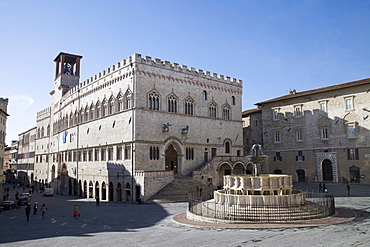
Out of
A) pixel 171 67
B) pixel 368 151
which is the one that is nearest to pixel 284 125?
pixel 368 151

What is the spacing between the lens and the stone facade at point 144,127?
35.3m

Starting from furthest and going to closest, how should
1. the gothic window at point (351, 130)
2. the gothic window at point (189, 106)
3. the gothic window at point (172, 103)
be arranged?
the gothic window at point (351, 130) < the gothic window at point (189, 106) < the gothic window at point (172, 103)

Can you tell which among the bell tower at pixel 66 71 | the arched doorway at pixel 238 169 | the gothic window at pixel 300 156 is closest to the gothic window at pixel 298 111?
the gothic window at pixel 300 156

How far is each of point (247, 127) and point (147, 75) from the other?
86.5ft

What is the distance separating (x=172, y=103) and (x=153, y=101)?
2.79m

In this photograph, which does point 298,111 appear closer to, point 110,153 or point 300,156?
point 300,156

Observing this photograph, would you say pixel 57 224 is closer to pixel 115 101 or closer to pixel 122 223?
pixel 122 223

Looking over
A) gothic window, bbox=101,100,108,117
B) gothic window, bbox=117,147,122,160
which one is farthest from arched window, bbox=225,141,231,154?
gothic window, bbox=101,100,108,117

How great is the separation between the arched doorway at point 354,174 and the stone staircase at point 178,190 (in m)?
19.8

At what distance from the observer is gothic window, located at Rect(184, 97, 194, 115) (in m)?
40.3

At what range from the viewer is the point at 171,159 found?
38094 mm

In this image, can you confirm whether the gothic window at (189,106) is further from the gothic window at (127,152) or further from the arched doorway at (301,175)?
the arched doorway at (301,175)

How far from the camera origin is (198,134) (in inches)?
1607

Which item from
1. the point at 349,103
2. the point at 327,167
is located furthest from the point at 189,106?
the point at 327,167
